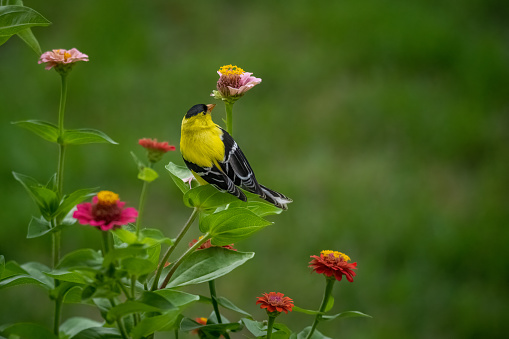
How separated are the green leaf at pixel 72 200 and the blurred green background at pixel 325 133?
3.53 feet

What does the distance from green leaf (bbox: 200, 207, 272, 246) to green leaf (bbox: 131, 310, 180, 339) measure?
12cm

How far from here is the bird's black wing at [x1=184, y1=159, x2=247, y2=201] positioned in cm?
67

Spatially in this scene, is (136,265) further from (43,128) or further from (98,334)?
(43,128)

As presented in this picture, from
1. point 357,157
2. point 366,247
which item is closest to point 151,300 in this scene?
point 366,247

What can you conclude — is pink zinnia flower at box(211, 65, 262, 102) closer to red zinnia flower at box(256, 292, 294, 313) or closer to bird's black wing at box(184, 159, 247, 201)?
bird's black wing at box(184, 159, 247, 201)

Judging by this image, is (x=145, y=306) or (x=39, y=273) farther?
(x=39, y=273)

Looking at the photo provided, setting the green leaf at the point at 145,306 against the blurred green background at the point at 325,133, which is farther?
the blurred green background at the point at 325,133

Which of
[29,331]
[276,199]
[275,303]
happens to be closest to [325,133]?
[276,199]

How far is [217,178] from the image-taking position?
69 centimetres

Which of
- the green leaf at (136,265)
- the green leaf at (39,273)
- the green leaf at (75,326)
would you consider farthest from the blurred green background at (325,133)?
the green leaf at (136,265)

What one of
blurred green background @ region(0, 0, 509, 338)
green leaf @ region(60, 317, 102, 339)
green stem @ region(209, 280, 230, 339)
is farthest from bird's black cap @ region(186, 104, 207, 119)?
blurred green background @ region(0, 0, 509, 338)

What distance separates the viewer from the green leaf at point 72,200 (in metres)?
0.63

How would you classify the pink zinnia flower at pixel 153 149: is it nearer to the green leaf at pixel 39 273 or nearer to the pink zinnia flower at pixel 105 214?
the pink zinnia flower at pixel 105 214

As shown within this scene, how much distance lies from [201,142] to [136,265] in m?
0.24
